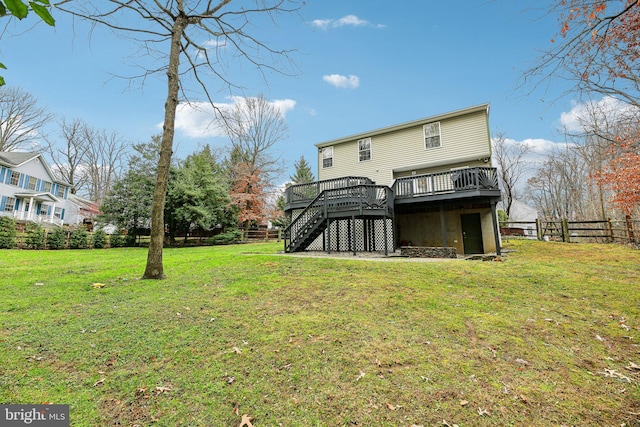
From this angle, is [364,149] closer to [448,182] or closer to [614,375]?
[448,182]

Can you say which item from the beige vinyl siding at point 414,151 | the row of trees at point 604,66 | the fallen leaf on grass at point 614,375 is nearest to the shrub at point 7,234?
the beige vinyl siding at point 414,151

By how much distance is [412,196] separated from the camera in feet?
39.1

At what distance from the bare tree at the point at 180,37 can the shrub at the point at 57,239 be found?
15.4 metres

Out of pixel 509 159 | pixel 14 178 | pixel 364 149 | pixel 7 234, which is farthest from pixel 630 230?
pixel 14 178

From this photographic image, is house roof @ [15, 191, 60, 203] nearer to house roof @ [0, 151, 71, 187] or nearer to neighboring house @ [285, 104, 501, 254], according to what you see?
house roof @ [0, 151, 71, 187]

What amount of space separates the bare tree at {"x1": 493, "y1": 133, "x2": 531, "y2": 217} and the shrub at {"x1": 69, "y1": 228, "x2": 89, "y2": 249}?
3264 centimetres

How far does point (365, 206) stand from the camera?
10.9 m

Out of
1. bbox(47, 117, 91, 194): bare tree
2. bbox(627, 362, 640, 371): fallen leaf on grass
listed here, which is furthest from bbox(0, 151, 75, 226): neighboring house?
bbox(627, 362, 640, 371): fallen leaf on grass

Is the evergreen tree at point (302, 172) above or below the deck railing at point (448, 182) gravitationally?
above

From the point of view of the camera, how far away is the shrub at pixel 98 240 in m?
17.7

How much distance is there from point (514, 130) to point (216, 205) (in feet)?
87.2

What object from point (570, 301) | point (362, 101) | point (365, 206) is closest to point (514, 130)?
point (362, 101)

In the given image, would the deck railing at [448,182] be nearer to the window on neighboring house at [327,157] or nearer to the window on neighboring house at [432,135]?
the window on neighboring house at [432,135]

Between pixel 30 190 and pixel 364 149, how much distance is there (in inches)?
1290
